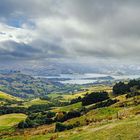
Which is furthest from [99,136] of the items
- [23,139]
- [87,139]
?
[23,139]

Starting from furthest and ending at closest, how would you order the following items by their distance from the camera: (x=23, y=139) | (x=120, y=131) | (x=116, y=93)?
(x=116, y=93) → (x=23, y=139) → (x=120, y=131)

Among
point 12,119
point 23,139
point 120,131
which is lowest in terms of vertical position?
point 12,119

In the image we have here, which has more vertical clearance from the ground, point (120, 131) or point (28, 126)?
point (120, 131)

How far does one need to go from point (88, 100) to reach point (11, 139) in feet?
318

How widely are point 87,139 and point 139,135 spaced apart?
285 inches

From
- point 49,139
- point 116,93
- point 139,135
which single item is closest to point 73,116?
point 49,139

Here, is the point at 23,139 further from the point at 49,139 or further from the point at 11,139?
the point at 49,139

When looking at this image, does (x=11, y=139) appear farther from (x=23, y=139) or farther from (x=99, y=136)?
(x=99, y=136)

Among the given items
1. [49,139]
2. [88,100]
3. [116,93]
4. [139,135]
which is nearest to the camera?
[139,135]

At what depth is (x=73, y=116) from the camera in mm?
91250

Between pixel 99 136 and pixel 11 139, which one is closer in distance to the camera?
pixel 99 136

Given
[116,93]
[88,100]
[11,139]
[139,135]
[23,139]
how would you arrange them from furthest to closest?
[116,93], [88,100], [11,139], [23,139], [139,135]

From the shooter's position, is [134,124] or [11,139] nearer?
[134,124]

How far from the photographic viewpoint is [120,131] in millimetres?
41688
